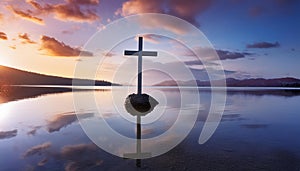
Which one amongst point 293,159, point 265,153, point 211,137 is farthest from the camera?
point 211,137

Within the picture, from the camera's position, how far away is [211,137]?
1127 centimetres

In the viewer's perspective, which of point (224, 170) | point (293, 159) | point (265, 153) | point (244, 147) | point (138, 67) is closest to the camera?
point (224, 170)

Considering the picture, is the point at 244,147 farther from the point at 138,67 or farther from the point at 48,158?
the point at 138,67

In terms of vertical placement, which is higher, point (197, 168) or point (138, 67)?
point (138, 67)

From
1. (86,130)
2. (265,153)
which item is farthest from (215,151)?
(86,130)

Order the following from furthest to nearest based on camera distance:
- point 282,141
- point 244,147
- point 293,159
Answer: point 282,141
point 244,147
point 293,159

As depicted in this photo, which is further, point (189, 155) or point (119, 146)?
point (119, 146)

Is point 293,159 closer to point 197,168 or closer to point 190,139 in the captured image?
point 197,168

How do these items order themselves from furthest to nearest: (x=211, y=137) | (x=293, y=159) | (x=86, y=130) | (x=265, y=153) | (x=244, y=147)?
(x=86, y=130) → (x=211, y=137) → (x=244, y=147) → (x=265, y=153) → (x=293, y=159)

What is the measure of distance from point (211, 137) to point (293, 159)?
4.07m

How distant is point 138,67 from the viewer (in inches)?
965

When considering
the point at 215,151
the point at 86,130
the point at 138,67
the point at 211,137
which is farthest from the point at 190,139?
the point at 138,67

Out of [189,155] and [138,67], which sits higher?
[138,67]

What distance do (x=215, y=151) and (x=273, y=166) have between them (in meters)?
2.14
